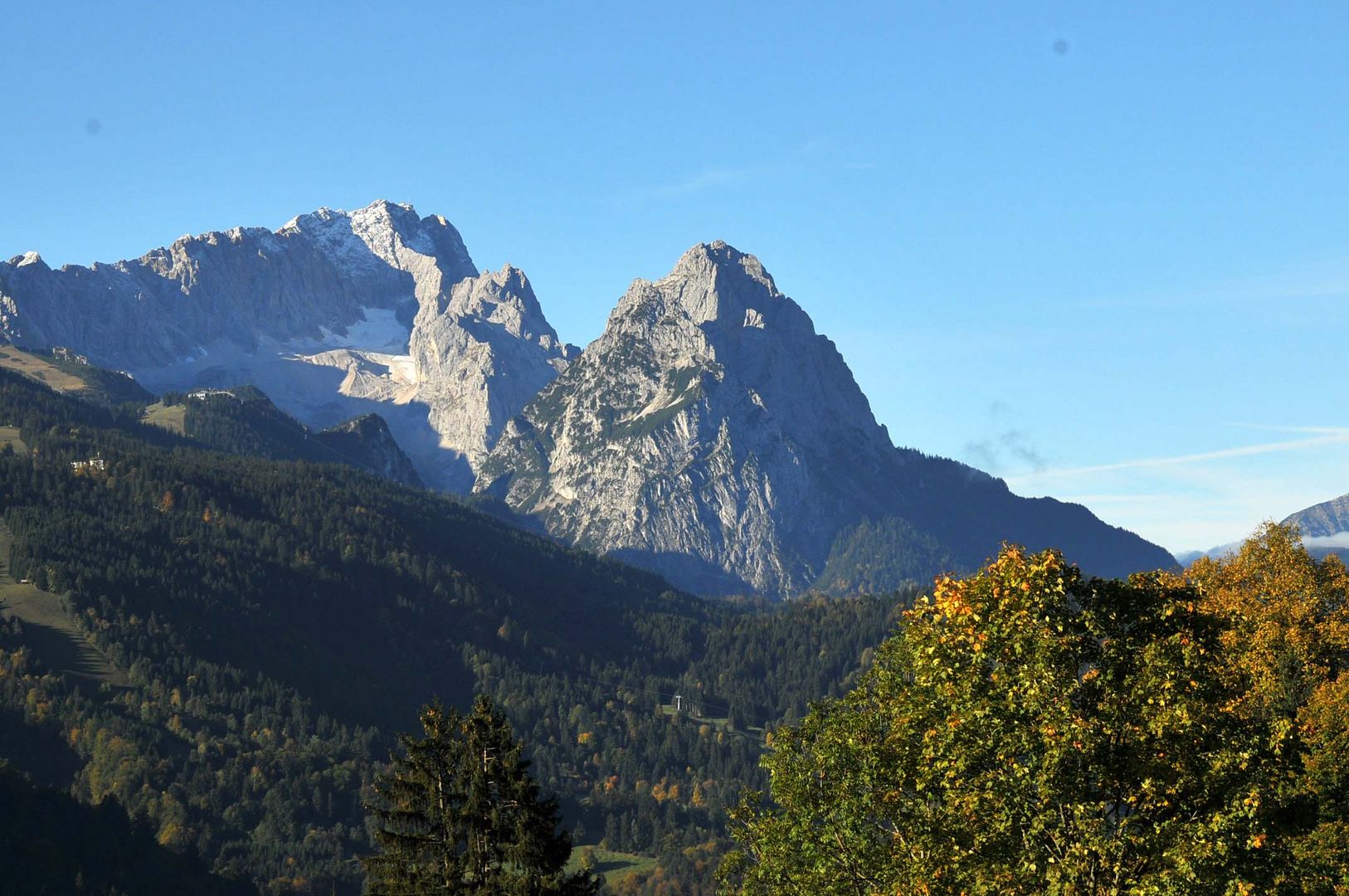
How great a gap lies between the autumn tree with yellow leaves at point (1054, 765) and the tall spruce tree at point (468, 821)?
15.4m

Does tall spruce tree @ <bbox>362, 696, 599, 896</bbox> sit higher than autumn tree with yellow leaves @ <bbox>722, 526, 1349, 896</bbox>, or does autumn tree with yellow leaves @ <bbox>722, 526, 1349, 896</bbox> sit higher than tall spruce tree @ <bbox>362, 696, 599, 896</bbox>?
autumn tree with yellow leaves @ <bbox>722, 526, 1349, 896</bbox>

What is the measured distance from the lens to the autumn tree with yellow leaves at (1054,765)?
1522 inches

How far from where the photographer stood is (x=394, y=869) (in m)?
61.5

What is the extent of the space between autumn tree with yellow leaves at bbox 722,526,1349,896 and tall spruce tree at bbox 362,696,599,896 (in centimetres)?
1542

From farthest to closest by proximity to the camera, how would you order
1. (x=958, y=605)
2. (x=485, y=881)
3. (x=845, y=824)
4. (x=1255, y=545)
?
(x=1255, y=545) < (x=485, y=881) < (x=845, y=824) < (x=958, y=605)

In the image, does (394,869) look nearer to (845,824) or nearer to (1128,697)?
(845,824)

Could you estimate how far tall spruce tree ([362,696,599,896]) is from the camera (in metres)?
61.4

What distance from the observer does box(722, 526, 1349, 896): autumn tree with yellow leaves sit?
38656 mm

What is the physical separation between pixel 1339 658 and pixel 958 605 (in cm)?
4800

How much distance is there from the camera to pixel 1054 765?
38.9 m

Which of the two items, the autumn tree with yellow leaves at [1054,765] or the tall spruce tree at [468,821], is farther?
the tall spruce tree at [468,821]

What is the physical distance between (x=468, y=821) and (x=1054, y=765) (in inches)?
1237

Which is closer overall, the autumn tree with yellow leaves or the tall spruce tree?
the autumn tree with yellow leaves

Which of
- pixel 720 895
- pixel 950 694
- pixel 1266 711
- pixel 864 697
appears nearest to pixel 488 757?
pixel 720 895
